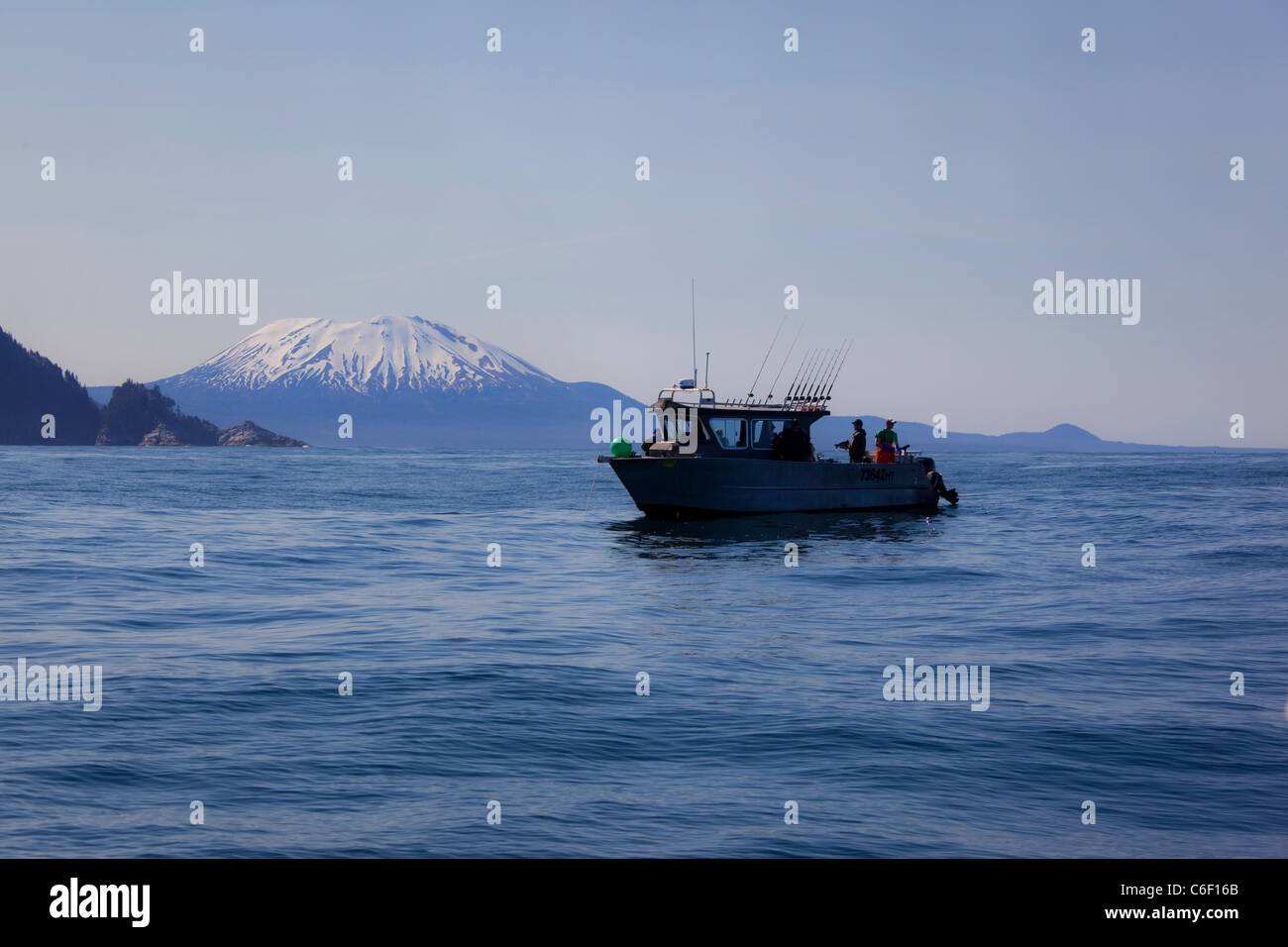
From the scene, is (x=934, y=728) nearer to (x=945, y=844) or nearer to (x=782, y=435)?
(x=945, y=844)

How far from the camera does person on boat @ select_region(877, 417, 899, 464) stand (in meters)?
42.2

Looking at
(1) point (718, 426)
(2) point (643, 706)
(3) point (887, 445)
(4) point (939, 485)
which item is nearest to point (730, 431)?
(1) point (718, 426)

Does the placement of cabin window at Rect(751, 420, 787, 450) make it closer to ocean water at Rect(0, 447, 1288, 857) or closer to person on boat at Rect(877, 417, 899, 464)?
person on boat at Rect(877, 417, 899, 464)

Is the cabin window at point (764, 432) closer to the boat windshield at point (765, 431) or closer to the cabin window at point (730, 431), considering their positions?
the boat windshield at point (765, 431)

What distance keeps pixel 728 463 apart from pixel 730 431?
52.2 inches

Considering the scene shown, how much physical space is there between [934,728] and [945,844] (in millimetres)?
3528

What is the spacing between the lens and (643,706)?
41.4ft

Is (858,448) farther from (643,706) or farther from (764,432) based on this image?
(643,706)

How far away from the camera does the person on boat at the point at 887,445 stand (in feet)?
138

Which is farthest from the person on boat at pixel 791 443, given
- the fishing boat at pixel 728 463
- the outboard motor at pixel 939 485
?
the outboard motor at pixel 939 485

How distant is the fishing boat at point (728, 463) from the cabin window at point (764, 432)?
3 cm

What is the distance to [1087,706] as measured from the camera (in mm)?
12867
